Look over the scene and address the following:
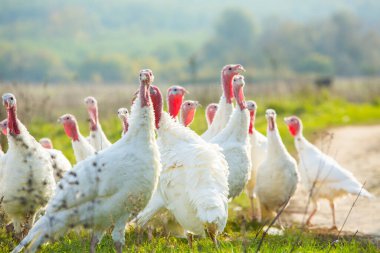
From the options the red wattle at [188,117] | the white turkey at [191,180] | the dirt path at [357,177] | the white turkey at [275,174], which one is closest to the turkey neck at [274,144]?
the white turkey at [275,174]

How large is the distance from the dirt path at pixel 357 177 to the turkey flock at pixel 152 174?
1.34ft

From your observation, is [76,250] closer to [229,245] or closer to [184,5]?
[229,245]

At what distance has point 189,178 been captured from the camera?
643cm

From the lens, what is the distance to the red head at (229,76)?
8.44 meters

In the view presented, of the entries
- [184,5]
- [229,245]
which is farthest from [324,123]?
[184,5]

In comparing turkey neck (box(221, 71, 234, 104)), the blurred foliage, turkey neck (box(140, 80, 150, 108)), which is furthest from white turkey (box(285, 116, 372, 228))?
the blurred foliage

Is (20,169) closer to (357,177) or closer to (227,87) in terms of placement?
(227,87)

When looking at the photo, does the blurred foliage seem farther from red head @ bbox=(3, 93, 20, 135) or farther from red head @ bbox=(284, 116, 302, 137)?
red head @ bbox=(3, 93, 20, 135)

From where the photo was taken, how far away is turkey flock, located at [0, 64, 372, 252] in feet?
18.1

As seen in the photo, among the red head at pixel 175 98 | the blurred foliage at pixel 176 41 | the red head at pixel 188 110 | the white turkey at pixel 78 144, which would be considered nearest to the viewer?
the red head at pixel 175 98

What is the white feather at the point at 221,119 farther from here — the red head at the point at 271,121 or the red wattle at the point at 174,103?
the red wattle at the point at 174,103

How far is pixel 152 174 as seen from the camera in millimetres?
5676

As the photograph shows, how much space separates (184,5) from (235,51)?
68.8m

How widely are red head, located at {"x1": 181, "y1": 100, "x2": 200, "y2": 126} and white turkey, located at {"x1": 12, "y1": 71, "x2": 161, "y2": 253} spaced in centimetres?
219
